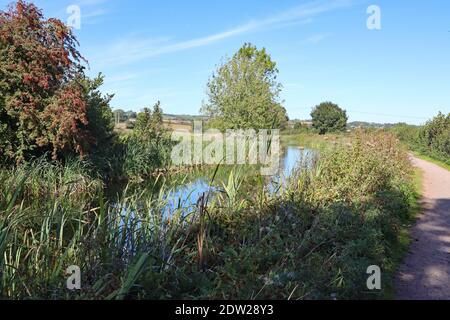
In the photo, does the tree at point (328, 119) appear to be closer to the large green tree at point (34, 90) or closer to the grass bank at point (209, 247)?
the large green tree at point (34, 90)

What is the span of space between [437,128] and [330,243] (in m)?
19.7

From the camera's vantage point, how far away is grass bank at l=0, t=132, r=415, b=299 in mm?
3312

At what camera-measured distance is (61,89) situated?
1104 cm

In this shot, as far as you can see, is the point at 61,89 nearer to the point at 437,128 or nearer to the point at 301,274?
the point at 301,274

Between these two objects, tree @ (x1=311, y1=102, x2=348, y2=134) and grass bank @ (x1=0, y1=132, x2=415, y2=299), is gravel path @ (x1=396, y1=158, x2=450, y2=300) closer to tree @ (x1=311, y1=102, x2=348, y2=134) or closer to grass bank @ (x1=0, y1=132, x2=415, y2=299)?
grass bank @ (x1=0, y1=132, x2=415, y2=299)

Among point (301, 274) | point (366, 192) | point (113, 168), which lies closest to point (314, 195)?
point (366, 192)

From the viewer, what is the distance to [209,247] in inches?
183

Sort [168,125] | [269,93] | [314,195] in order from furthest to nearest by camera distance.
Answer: [269,93], [168,125], [314,195]

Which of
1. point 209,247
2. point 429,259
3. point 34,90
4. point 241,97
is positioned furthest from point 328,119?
point 209,247

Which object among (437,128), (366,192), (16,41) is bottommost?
(366,192)

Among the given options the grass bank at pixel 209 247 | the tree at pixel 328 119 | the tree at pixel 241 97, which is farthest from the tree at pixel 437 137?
the tree at pixel 328 119

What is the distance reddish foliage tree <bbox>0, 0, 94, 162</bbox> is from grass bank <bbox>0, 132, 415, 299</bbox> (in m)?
4.01

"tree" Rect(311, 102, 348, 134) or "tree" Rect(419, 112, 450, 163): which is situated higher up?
"tree" Rect(311, 102, 348, 134)

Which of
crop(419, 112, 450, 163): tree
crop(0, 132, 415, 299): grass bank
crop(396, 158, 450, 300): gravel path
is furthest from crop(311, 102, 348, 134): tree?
crop(0, 132, 415, 299): grass bank
